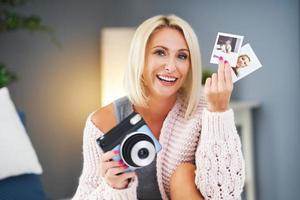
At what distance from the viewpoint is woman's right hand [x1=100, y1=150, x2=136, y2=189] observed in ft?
2.07

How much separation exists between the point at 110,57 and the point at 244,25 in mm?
561

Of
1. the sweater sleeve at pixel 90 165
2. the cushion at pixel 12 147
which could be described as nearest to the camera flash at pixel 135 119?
the sweater sleeve at pixel 90 165

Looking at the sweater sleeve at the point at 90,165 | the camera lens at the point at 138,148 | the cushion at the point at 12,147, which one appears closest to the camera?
the camera lens at the point at 138,148

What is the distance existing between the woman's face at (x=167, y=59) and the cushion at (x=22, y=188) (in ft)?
1.97

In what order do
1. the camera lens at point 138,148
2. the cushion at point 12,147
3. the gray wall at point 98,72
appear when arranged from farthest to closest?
1. the gray wall at point 98,72
2. the cushion at point 12,147
3. the camera lens at point 138,148

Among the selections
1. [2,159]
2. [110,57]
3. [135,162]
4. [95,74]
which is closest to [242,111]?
[110,57]

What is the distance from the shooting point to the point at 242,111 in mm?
1708

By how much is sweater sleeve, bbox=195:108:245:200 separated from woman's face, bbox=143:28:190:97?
0.06 m

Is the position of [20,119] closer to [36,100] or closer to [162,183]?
[162,183]

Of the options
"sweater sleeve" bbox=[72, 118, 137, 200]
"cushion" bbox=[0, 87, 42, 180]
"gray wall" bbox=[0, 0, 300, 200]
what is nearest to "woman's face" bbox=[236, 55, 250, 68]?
"sweater sleeve" bbox=[72, 118, 137, 200]

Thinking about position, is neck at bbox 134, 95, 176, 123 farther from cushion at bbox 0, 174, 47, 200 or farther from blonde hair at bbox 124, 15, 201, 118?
cushion at bbox 0, 174, 47, 200

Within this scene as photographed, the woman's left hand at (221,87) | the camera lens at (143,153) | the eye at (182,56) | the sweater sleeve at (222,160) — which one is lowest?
the sweater sleeve at (222,160)

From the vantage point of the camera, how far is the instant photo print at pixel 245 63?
0.64 m

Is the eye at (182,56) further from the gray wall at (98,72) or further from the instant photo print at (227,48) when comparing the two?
the gray wall at (98,72)
